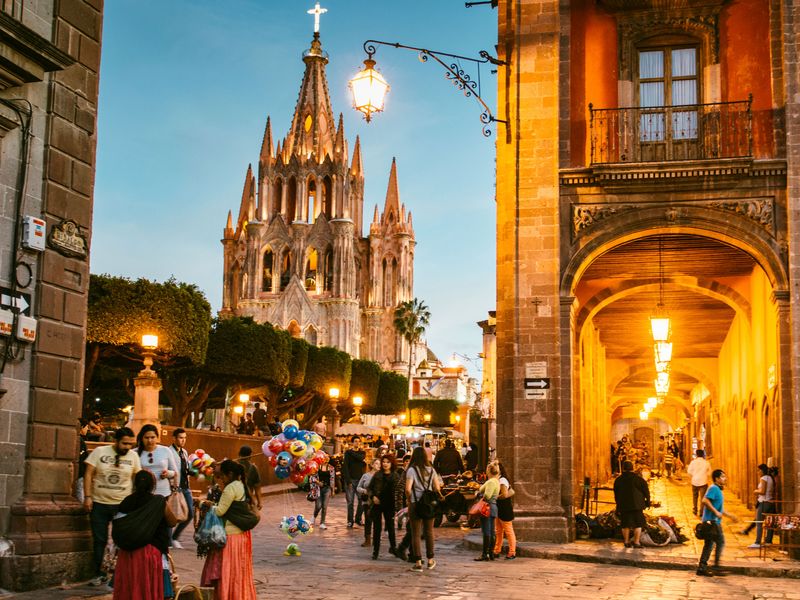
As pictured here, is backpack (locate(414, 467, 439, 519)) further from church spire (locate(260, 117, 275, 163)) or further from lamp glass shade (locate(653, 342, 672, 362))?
church spire (locate(260, 117, 275, 163))

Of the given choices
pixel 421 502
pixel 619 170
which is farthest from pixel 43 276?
pixel 619 170

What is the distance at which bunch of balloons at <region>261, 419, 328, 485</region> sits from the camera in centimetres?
1346

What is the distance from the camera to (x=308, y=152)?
10475 cm

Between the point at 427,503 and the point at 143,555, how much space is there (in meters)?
6.21

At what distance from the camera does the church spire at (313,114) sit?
10519 centimetres

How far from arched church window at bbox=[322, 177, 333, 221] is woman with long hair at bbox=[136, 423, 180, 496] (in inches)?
3659

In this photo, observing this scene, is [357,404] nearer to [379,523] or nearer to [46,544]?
[379,523]

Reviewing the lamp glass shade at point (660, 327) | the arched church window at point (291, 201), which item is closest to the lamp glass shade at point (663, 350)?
the lamp glass shade at point (660, 327)

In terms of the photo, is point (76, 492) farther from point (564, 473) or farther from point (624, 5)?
point (624, 5)

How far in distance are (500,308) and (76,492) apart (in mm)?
9221

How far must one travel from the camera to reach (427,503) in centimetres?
1399

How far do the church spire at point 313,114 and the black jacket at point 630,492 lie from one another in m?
90.5

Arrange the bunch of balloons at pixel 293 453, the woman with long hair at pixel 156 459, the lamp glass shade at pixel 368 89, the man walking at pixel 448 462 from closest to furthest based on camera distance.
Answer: the woman with long hair at pixel 156 459 → the bunch of balloons at pixel 293 453 → the lamp glass shade at pixel 368 89 → the man walking at pixel 448 462

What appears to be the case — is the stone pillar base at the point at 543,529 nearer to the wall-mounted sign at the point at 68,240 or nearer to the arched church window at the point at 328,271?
the wall-mounted sign at the point at 68,240
